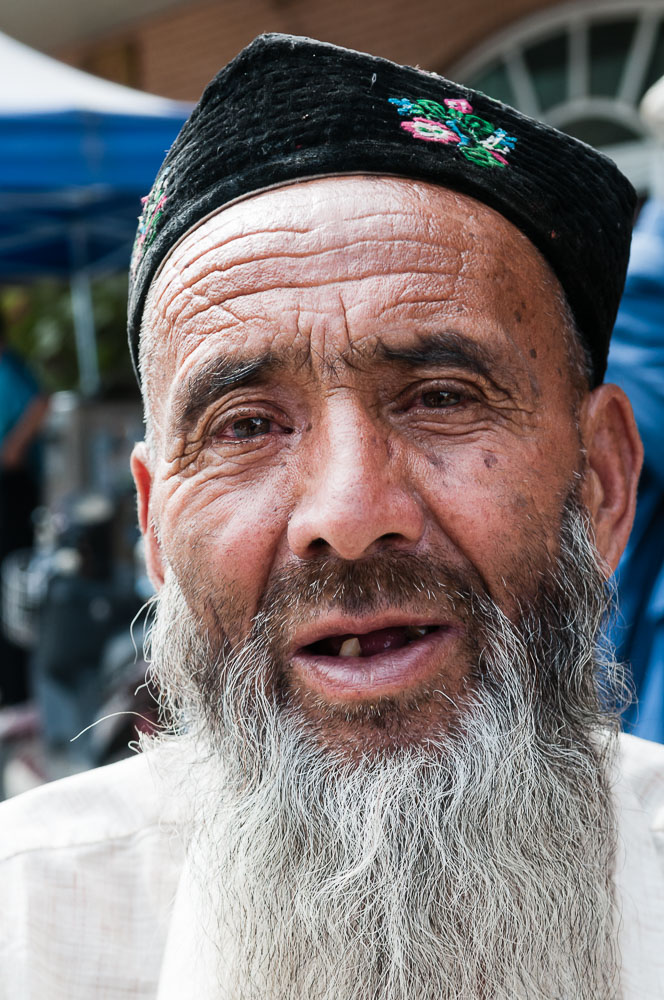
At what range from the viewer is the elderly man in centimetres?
152

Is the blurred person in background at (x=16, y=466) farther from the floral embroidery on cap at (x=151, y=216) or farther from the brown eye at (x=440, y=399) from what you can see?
the brown eye at (x=440, y=399)

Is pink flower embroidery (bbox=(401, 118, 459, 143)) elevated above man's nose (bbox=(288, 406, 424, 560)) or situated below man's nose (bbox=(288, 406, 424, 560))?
above

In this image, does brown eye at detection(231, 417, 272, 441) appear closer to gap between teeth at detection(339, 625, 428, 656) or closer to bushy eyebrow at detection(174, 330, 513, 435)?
bushy eyebrow at detection(174, 330, 513, 435)

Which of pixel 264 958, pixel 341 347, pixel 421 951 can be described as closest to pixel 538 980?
pixel 421 951

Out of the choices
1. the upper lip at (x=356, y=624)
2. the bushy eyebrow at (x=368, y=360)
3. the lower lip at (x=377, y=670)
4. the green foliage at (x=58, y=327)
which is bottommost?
the lower lip at (x=377, y=670)

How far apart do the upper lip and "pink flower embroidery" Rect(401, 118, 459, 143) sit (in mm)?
780

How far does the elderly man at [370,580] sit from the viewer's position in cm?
152

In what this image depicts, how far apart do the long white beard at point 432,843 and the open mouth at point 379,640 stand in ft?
0.34

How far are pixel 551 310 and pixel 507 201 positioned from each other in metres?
0.19

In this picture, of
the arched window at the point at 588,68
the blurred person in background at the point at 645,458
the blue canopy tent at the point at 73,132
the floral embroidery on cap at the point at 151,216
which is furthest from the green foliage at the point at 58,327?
the floral embroidery on cap at the point at 151,216

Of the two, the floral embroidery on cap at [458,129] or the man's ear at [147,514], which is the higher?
the floral embroidery on cap at [458,129]

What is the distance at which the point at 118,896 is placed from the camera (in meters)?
1.77

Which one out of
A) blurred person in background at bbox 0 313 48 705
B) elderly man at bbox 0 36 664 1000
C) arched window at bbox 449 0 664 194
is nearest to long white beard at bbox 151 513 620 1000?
elderly man at bbox 0 36 664 1000

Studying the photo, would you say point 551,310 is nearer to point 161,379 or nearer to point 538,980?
point 161,379
